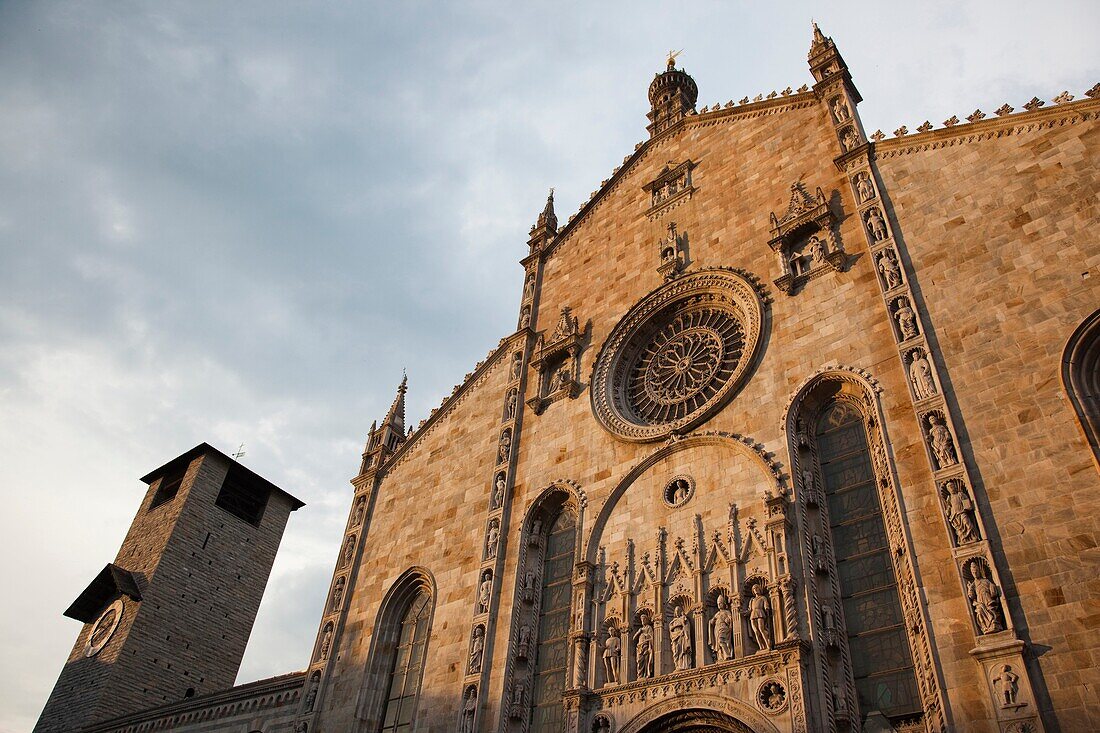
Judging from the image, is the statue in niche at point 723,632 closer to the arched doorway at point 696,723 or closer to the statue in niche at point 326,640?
the arched doorway at point 696,723

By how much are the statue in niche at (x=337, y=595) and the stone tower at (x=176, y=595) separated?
47.0ft

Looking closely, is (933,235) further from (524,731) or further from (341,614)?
(341,614)

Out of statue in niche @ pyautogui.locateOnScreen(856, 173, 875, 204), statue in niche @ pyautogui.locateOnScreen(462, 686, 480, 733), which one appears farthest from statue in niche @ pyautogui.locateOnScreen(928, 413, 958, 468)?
statue in niche @ pyautogui.locateOnScreen(462, 686, 480, 733)

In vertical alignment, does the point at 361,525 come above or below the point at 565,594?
above

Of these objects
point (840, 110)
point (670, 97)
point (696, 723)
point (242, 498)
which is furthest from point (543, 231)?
point (242, 498)

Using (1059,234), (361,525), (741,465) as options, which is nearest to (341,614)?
(361,525)

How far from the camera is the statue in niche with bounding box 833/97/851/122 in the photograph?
18984 mm

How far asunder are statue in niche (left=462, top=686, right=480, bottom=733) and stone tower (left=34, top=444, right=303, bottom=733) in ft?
65.6

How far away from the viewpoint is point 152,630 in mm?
32188

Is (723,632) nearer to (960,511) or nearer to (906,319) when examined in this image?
(960,511)

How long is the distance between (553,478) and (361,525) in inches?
270

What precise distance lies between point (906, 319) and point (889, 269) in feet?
4.30

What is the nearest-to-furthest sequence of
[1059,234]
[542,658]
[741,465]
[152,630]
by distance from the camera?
1. [1059,234]
2. [741,465]
3. [542,658]
4. [152,630]

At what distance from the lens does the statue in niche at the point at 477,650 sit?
56.6 feet
